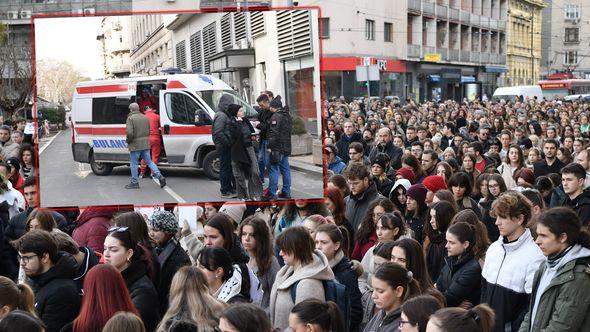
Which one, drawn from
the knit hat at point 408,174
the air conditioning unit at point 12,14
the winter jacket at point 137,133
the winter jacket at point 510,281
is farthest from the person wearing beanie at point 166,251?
the air conditioning unit at point 12,14

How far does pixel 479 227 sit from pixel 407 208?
1.93 metres

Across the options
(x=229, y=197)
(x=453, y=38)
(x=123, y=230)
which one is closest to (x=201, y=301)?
(x=123, y=230)

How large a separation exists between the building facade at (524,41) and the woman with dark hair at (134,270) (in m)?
64.9

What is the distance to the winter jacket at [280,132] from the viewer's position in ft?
18.8

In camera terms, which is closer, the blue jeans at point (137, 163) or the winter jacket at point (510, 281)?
the winter jacket at point (510, 281)

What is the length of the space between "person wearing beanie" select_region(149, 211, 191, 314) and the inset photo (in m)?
0.25

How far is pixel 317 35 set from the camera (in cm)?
562

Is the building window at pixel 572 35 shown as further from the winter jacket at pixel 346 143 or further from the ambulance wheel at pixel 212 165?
the ambulance wheel at pixel 212 165

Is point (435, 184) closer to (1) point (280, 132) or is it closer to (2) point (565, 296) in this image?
(1) point (280, 132)

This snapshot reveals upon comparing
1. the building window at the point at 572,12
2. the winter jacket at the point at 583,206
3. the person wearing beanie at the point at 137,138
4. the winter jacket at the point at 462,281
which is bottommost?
the winter jacket at the point at 462,281

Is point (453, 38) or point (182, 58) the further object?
point (453, 38)

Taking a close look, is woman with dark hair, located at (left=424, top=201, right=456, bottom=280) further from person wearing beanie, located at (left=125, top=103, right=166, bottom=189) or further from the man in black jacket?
the man in black jacket

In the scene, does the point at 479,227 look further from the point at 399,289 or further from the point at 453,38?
the point at 453,38

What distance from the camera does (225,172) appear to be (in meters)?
5.74
